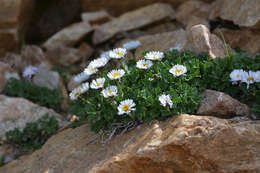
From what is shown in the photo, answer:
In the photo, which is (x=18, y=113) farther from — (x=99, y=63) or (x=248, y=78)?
(x=248, y=78)

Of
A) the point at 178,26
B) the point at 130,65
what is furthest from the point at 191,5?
the point at 130,65

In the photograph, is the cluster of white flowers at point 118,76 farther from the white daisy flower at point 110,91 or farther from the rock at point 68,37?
the rock at point 68,37

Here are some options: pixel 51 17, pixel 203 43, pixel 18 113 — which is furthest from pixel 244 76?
pixel 51 17

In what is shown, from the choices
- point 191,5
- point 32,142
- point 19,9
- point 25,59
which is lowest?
point 32,142

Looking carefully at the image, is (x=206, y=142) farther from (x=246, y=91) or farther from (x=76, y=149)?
(x=76, y=149)

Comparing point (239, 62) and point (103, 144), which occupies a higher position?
point (239, 62)

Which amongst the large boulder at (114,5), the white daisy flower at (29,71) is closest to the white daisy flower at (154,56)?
the white daisy flower at (29,71)
